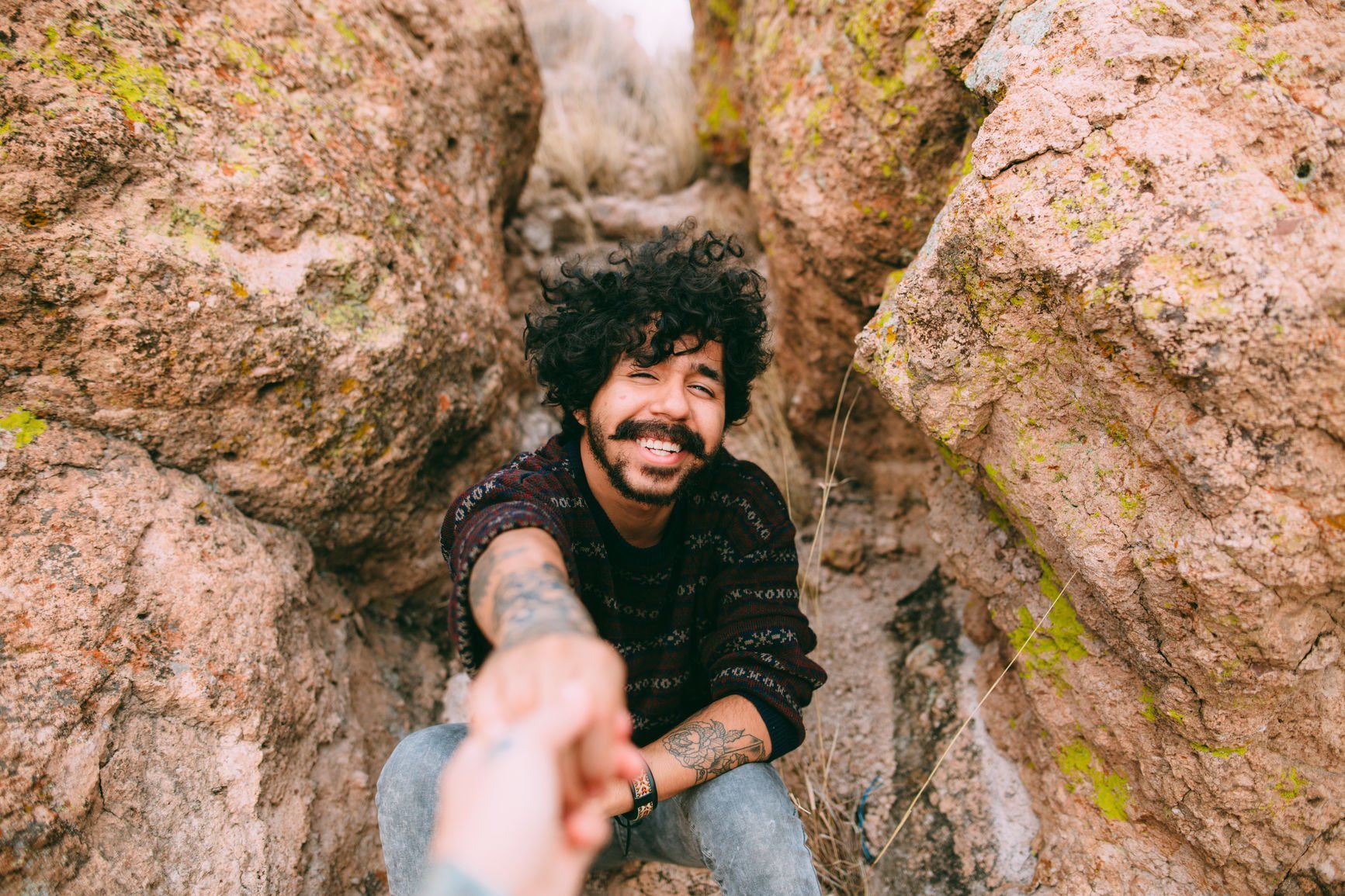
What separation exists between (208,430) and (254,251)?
0.51 m

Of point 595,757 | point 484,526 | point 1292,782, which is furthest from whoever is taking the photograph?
point 1292,782

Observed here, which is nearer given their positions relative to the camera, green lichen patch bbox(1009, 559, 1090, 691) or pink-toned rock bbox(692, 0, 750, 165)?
green lichen patch bbox(1009, 559, 1090, 691)

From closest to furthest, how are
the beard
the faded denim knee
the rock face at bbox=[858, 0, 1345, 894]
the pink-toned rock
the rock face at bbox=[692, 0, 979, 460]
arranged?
the rock face at bbox=[858, 0, 1345, 894] → the faded denim knee → the beard → the rock face at bbox=[692, 0, 979, 460] → the pink-toned rock

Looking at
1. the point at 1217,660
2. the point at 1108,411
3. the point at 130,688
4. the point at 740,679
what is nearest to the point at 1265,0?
the point at 1108,411

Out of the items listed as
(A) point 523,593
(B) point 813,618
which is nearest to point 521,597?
(A) point 523,593

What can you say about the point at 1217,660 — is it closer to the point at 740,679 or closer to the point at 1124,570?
the point at 1124,570

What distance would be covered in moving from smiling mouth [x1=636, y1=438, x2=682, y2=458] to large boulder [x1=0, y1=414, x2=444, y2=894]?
43.0 inches

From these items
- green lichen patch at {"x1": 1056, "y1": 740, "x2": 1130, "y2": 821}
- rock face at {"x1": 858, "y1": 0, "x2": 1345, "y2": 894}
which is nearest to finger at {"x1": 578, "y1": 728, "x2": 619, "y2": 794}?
rock face at {"x1": 858, "y1": 0, "x2": 1345, "y2": 894}

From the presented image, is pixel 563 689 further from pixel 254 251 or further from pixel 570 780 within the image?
pixel 254 251

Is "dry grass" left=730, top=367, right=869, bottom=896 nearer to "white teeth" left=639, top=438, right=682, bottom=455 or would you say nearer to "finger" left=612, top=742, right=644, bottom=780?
"white teeth" left=639, top=438, right=682, bottom=455

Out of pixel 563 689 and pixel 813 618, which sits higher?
pixel 563 689

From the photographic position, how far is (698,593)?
228cm

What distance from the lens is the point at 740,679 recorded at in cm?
206

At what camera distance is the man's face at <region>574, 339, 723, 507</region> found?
81.2 inches
